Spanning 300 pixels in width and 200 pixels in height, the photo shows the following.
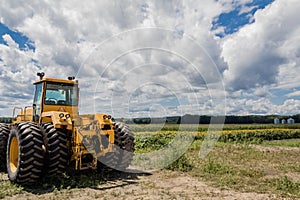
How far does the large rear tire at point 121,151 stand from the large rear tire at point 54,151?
4.12ft

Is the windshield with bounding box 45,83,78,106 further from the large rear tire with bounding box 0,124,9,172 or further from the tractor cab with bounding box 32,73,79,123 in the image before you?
the large rear tire with bounding box 0,124,9,172

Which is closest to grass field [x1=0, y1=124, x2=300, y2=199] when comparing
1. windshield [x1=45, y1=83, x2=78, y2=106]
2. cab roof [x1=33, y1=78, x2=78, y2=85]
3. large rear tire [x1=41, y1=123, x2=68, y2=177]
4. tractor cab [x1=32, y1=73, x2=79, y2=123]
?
large rear tire [x1=41, y1=123, x2=68, y2=177]

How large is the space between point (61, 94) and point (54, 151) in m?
2.26

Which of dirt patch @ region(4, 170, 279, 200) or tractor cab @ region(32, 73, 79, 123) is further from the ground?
tractor cab @ region(32, 73, 79, 123)

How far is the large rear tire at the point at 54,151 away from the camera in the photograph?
6.46m

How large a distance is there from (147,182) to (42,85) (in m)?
4.12

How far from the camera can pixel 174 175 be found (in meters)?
8.20

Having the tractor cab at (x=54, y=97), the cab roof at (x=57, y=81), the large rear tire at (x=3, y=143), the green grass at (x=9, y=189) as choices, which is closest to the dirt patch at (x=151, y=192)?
the green grass at (x=9, y=189)

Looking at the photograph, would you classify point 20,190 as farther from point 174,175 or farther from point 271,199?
point 271,199

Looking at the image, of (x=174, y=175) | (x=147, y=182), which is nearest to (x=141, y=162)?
(x=174, y=175)

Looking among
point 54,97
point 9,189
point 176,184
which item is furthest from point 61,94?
point 176,184

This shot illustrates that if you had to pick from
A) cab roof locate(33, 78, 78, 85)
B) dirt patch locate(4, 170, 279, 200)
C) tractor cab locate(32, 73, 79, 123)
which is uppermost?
cab roof locate(33, 78, 78, 85)

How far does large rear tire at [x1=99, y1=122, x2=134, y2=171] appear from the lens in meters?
7.66

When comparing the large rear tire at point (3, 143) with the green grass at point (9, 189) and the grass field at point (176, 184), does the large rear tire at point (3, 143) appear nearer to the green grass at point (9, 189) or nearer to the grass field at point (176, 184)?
the grass field at point (176, 184)
